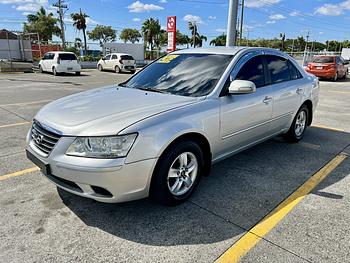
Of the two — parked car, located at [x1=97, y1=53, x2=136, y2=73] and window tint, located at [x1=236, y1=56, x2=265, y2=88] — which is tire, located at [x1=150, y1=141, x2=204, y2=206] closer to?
window tint, located at [x1=236, y1=56, x2=265, y2=88]

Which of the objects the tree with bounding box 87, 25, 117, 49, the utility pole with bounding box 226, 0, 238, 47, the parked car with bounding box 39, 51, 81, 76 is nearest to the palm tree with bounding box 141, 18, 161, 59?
the tree with bounding box 87, 25, 117, 49

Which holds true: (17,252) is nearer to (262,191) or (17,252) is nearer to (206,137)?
(206,137)

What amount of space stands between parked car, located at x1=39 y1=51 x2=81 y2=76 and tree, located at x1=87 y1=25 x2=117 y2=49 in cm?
6795

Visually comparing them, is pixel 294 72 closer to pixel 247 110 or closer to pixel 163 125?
pixel 247 110

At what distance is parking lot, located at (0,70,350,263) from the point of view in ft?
7.99

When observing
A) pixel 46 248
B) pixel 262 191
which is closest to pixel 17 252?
pixel 46 248

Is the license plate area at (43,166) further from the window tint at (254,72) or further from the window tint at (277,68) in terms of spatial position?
the window tint at (277,68)

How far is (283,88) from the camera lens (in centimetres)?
459

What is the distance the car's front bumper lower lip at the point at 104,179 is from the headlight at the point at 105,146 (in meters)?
0.11

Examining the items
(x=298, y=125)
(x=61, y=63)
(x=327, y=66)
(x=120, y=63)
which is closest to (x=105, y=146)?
(x=298, y=125)

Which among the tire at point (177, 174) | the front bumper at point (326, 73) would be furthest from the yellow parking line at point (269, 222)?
the front bumper at point (326, 73)

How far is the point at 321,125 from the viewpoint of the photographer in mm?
6863

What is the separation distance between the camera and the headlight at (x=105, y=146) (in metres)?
2.53

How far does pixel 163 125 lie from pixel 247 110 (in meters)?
1.50
